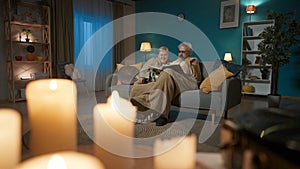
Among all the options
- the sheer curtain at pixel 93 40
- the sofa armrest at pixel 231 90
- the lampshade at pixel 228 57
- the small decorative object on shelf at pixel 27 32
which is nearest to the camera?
the sofa armrest at pixel 231 90

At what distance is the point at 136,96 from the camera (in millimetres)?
2408

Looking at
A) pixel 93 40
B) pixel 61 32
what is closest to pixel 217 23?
pixel 93 40

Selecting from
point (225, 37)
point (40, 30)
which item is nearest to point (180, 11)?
point (225, 37)

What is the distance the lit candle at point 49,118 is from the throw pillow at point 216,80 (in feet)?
6.34

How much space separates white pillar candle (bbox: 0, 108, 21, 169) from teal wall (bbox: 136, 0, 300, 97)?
4511mm

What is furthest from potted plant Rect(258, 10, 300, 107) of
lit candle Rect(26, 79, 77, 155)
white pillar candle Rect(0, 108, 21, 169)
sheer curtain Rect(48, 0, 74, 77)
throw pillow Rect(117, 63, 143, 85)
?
white pillar candle Rect(0, 108, 21, 169)

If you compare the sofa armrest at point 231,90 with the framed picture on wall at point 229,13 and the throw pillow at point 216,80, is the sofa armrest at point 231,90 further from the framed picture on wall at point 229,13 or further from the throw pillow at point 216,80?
the framed picture on wall at point 229,13

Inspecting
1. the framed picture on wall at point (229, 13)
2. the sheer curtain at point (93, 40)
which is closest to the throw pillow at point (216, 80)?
the framed picture on wall at point (229, 13)

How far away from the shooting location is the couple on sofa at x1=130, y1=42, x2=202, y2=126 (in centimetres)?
228

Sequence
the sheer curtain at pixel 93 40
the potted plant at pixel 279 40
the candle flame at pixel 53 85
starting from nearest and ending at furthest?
the candle flame at pixel 53 85
the potted plant at pixel 279 40
the sheer curtain at pixel 93 40

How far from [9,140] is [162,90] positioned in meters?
1.91

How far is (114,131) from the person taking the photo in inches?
21.8

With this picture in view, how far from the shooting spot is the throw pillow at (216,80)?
2309 mm

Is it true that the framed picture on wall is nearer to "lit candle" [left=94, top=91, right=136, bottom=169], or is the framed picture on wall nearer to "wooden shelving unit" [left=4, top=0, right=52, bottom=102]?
"wooden shelving unit" [left=4, top=0, right=52, bottom=102]
